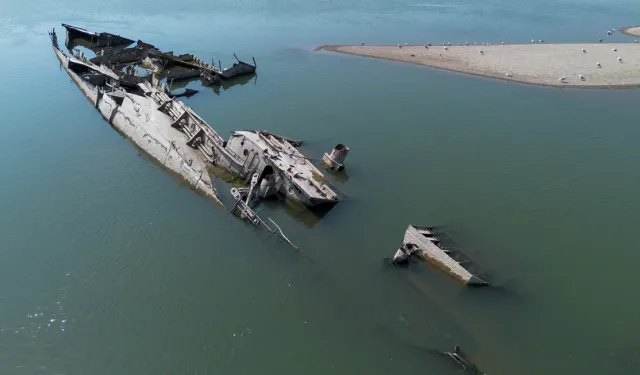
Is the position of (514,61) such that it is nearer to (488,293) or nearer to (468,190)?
(468,190)

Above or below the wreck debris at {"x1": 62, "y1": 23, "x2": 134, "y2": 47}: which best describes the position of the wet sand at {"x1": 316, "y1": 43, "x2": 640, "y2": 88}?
above

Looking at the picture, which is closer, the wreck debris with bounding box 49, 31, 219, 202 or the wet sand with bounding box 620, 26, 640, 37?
the wreck debris with bounding box 49, 31, 219, 202

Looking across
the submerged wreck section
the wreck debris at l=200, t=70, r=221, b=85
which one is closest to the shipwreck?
the wreck debris at l=200, t=70, r=221, b=85

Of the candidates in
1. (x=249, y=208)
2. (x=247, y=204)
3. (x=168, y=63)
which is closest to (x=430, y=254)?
(x=249, y=208)

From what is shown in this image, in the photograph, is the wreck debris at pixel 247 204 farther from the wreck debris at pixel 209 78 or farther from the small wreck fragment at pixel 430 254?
the wreck debris at pixel 209 78

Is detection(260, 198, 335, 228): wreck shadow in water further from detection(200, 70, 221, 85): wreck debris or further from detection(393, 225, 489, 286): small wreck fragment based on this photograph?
detection(200, 70, 221, 85): wreck debris

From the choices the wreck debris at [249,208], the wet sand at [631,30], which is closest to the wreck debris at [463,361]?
the wreck debris at [249,208]
